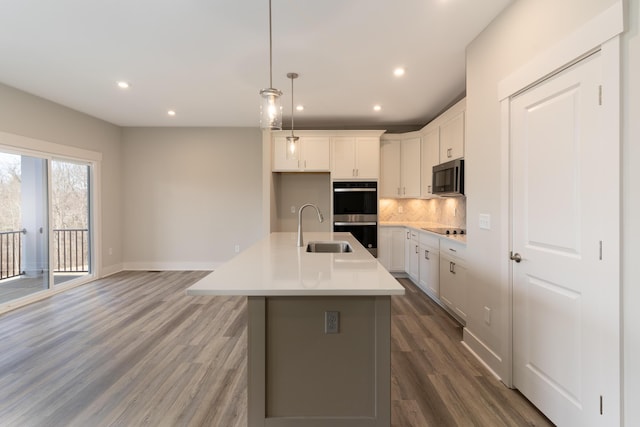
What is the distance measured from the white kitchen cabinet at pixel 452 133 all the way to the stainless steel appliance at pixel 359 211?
4.18ft

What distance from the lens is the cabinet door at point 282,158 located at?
5.26 meters

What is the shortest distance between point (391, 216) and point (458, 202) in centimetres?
138

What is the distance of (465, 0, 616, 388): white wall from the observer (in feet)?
6.37

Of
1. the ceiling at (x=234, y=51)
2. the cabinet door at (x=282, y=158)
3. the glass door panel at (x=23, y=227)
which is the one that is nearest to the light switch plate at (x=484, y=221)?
the ceiling at (x=234, y=51)

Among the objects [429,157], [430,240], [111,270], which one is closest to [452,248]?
[430,240]

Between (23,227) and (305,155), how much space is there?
13.0 feet

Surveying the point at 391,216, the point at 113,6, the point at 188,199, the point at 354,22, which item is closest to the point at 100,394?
the point at 113,6

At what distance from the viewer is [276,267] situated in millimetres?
1832

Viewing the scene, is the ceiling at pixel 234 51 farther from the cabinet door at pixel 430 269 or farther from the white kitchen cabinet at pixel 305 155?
the cabinet door at pixel 430 269

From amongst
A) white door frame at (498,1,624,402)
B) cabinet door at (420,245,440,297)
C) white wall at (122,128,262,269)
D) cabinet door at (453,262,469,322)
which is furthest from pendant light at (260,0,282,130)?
white wall at (122,128,262,269)

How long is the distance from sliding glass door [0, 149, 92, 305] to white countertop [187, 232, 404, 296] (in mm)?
3723

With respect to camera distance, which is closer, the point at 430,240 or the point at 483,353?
the point at 483,353

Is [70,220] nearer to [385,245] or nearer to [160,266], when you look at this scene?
[160,266]
